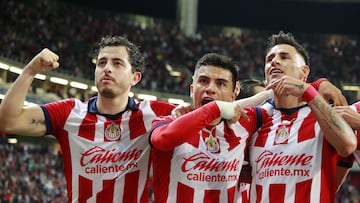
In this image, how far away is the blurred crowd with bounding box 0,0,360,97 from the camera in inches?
1055

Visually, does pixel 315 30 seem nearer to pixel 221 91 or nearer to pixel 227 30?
pixel 227 30

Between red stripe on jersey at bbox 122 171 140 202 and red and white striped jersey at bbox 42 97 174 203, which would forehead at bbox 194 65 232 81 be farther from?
red stripe on jersey at bbox 122 171 140 202

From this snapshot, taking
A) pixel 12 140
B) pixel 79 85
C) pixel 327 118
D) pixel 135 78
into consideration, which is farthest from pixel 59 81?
pixel 327 118

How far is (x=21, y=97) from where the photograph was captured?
13.9 ft

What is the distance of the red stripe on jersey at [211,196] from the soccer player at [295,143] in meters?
0.31

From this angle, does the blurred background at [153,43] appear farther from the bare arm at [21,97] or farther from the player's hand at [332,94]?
the player's hand at [332,94]

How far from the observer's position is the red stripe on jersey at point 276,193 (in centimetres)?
424

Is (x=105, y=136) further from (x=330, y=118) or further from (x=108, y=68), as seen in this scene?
(x=330, y=118)

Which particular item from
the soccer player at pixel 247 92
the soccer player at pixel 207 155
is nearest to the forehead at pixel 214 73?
the soccer player at pixel 207 155

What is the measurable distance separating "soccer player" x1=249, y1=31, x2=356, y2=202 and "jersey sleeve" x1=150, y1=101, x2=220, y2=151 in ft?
1.60

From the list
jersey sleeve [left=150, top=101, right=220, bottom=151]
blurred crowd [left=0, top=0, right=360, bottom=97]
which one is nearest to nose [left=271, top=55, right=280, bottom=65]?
jersey sleeve [left=150, top=101, right=220, bottom=151]

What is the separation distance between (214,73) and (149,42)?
92.1ft

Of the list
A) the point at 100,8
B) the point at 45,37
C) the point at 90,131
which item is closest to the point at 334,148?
the point at 90,131

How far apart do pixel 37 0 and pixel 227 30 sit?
12.7m
